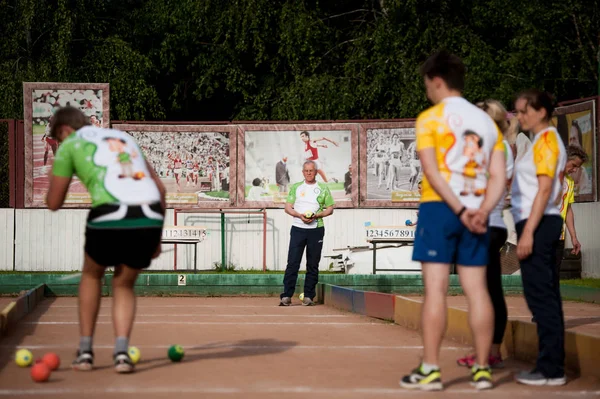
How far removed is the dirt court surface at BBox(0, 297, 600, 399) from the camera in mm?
6395

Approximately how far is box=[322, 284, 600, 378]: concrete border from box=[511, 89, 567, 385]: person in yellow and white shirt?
354 mm

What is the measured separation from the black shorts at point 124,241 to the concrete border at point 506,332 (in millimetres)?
2693

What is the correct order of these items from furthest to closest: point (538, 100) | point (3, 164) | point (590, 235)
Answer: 1. point (3, 164)
2. point (590, 235)
3. point (538, 100)

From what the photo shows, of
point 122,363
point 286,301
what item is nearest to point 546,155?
point 122,363

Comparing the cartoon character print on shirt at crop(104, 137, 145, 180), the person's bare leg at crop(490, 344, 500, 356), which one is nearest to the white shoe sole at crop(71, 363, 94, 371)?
the cartoon character print on shirt at crop(104, 137, 145, 180)

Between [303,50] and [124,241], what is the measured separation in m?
21.4

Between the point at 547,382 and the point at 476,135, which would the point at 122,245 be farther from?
the point at 547,382

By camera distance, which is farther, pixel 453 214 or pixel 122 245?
pixel 122 245

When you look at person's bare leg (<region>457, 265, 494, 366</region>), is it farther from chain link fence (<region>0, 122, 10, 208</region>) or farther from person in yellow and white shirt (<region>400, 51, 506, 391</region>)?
chain link fence (<region>0, 122, 10, 208</region>)

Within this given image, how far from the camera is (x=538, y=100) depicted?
7109mm

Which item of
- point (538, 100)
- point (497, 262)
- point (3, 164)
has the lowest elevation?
point (497, 262)

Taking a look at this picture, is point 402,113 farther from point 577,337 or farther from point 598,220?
Answer: point 577,337

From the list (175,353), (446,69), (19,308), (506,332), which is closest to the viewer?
(446,69)

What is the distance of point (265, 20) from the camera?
28.1 m
